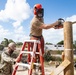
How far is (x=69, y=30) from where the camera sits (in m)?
5.00

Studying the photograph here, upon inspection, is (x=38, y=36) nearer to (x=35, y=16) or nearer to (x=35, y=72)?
(x=35, y=16)

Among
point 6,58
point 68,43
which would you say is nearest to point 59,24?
point 68,43

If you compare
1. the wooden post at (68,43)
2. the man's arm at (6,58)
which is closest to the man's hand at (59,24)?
the wooden post at (68,43)

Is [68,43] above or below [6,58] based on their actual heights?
above

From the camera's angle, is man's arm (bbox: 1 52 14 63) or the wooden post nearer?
the wooden post

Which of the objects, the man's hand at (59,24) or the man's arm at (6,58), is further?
the man's arm at (6,58)

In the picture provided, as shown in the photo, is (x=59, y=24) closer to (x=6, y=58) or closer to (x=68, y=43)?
(x=68, y=43)

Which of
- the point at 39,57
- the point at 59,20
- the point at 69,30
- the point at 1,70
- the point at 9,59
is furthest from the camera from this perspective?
the point at 1,70

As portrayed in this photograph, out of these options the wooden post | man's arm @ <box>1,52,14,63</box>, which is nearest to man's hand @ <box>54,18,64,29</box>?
the wooden post

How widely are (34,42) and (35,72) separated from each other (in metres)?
0.97

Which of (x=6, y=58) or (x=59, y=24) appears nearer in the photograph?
(x=59, y=24)

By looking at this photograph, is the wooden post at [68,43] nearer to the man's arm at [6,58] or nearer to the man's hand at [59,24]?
the man's hand at [59,24]

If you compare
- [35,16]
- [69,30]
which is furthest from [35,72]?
[69,30]

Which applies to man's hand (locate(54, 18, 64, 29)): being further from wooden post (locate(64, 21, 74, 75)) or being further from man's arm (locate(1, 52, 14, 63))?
man's arm (locate(1, 52, 14, 63))
